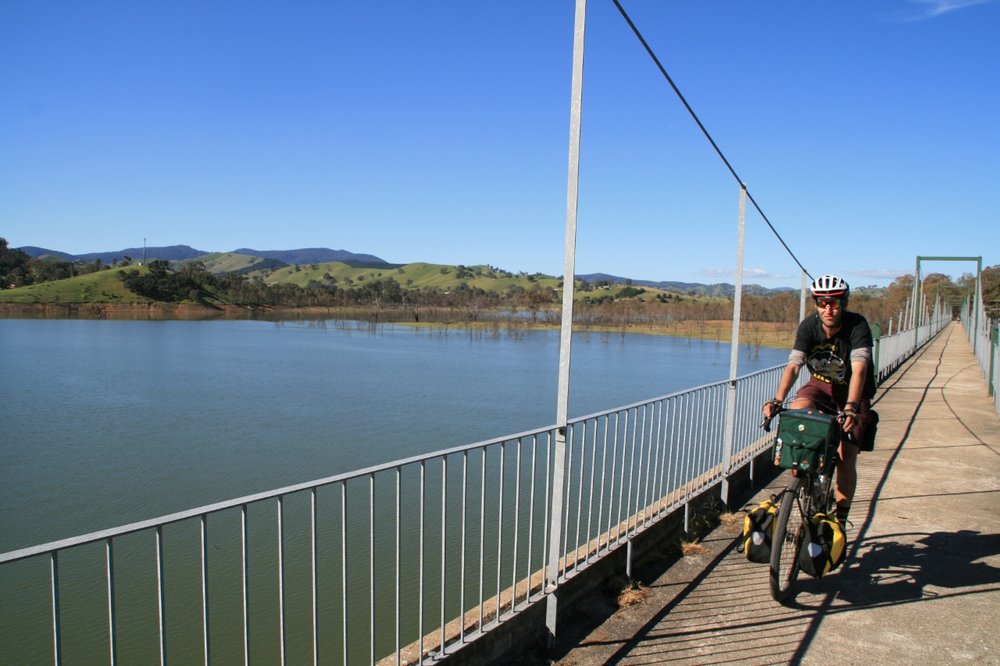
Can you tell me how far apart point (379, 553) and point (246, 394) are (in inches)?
587

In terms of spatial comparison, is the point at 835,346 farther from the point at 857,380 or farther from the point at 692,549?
the point at 692,549

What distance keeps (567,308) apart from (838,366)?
191 cm

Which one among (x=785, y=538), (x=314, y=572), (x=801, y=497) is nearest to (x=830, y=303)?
(x=801, y=497)

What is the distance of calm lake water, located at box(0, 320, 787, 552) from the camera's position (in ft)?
38.4

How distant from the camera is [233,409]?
1898 cm

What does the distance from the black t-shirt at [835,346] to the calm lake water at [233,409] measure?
9222 mm

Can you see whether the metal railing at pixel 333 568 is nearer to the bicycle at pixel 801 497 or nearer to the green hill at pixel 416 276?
the bicycle at pixel 801 497

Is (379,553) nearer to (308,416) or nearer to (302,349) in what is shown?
(308,416)

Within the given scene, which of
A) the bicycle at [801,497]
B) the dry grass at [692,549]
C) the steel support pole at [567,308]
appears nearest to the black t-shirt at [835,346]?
the bicycle at [801,497]

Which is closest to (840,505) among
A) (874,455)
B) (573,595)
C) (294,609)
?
(573,595)

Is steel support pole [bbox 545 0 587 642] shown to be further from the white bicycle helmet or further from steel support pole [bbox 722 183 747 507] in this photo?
steel support pole [bbox 722 183 747 507]

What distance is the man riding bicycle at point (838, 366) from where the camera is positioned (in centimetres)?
419

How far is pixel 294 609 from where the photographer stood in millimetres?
7004

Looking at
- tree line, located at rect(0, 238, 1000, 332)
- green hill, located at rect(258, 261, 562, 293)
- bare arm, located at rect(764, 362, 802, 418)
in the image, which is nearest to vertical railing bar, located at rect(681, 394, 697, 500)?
bare arm, located at rect(764, 362, 802, 418)
